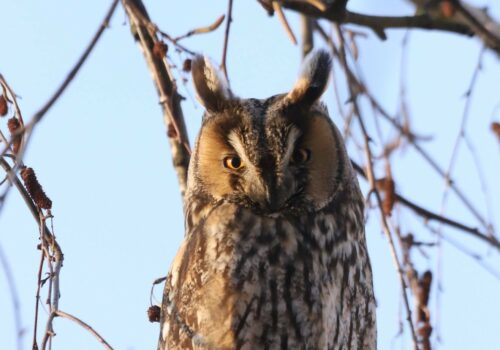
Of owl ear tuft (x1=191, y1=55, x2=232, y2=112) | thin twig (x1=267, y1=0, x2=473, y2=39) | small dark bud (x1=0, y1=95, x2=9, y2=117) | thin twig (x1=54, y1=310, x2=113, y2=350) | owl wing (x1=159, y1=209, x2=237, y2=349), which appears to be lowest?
thin twig (x1=54, y1=310, x2=113, y2=350)

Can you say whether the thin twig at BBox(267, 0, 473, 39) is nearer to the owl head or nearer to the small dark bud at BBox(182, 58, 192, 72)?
the owl head

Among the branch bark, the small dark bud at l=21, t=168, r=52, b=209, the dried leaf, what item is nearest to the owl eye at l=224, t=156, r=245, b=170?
the branch bark

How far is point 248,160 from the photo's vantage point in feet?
10.0

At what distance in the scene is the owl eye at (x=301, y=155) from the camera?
315 cm

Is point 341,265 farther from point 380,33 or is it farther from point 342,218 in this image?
point 380,33

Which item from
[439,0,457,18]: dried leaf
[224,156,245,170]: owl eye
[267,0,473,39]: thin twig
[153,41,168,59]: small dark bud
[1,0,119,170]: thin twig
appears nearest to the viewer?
[1,0,119,170]: thin twig

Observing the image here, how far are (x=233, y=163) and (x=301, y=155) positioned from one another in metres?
0.25

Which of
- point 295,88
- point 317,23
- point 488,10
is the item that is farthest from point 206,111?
point 488,10

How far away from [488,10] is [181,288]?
1.43m

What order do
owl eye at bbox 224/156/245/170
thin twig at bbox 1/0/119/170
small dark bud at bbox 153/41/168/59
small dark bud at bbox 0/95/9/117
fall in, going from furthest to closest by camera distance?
small dark bud at bbox 153/41/168/59, owl eye at bbox 224/156/245/170, small dark bud at bbox 0/95/9/117, thin twig at bbox 1/0/119/170

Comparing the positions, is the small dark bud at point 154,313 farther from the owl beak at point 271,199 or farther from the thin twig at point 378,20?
the thin twig at point 378,20

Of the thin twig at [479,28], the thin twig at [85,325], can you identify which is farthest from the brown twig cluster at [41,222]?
the thin twig at [479,28]

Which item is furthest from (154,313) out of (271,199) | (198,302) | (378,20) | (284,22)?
(378,20)

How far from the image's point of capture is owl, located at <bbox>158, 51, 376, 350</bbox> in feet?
10.0
